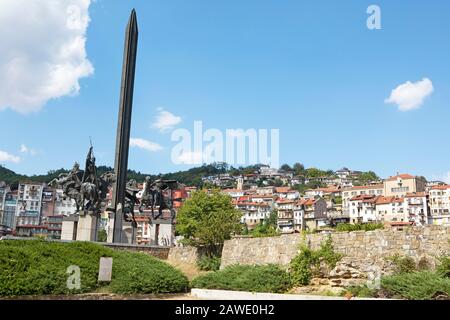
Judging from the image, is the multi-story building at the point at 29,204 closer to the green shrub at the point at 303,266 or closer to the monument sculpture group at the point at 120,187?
the monument sculpture group at the point at 120,187

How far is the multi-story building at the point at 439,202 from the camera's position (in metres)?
94.1

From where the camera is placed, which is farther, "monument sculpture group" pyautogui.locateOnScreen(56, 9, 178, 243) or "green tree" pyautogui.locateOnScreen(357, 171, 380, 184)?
"green tree" pyautogui.locateOnScreen(357, 171, 380, 184)

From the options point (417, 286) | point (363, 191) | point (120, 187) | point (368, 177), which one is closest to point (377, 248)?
point (417, 286)

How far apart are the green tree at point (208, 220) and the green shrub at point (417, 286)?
14.9m

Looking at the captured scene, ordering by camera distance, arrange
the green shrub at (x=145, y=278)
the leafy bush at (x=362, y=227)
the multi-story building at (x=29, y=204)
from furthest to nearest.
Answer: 1. the multi-story building at (x=29, y=204)
2. the leafy bush at (x=362, y=227)
3. the green shrub at (x=145, y=278)

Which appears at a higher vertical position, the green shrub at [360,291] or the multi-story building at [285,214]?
the multi-story building at [285,214]

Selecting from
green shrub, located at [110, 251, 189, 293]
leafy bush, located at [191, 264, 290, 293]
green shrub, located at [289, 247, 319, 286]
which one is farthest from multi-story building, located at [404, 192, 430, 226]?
green shrub, located at [110, 251, 189, 293]

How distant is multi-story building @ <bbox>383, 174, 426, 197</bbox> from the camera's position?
4144 inches

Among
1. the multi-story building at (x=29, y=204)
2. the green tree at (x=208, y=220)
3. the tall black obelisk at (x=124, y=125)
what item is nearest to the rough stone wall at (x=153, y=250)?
the green tree at (x=208, y=220)

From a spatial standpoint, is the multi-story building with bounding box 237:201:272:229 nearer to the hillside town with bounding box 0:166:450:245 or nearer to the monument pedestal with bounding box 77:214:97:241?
the hillside town with bounding box 0:166:450:245

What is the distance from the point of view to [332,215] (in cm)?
10756

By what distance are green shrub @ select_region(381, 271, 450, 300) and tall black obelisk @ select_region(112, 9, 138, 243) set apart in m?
21.8

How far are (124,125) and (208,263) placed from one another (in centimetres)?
1430
